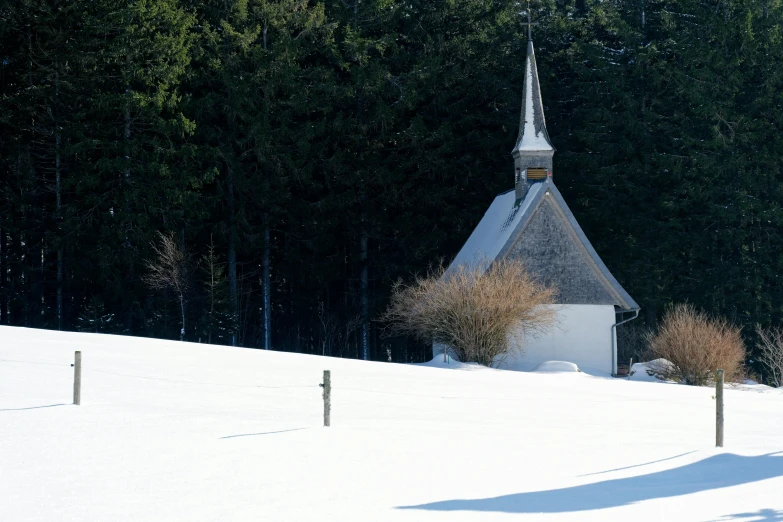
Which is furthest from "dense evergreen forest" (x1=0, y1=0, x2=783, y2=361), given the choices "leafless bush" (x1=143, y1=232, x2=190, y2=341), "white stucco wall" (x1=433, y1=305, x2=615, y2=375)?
"white stucco wall" (x1=433, y1=305, x2=615, y2=375)

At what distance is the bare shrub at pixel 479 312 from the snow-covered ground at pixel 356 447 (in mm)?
4688

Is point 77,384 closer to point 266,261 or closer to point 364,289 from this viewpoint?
point 266,261

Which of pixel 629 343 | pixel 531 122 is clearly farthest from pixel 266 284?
pixel 629 343

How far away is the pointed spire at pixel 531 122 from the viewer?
36.9 metres

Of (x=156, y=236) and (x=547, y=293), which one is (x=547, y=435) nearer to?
(x=547, y=293)

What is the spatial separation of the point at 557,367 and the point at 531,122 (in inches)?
403

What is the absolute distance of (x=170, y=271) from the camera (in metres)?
36.9

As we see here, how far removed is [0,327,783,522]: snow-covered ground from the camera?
12047 millimetres

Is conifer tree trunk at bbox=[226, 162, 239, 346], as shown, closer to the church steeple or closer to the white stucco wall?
the white stucco wall

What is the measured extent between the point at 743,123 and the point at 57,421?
31.7m

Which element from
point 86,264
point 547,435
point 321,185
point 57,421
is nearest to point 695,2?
point 321,185

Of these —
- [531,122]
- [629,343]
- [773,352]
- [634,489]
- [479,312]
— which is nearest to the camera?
[634,489]

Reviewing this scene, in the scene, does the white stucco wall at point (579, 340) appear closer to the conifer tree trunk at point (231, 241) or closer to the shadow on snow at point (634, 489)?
the conifer tree trunk at point (231, 241)

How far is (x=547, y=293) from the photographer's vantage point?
101ft
